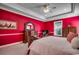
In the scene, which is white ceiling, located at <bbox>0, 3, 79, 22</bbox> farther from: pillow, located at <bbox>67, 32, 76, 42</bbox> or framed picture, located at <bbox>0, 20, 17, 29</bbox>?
pillow, located at <bbox>67, 32, 76, 42</bbox>

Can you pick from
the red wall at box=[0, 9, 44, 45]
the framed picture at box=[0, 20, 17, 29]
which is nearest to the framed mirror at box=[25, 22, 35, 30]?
the red wall at box=[0, 9, 44, 45]

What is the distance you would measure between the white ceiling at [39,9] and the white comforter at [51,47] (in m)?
0.32

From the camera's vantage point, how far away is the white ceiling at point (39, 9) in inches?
55.3

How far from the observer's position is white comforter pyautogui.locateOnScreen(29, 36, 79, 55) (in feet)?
4.54

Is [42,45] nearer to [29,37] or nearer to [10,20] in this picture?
[29,37]

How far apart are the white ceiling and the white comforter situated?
322 mm

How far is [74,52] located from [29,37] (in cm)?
67

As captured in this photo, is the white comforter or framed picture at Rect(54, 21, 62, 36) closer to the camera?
the white comforter

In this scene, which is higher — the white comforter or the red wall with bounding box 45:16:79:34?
the red wall with bounding box 45:16:79:34

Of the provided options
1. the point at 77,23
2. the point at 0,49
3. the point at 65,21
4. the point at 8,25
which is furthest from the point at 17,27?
the point at 77,23

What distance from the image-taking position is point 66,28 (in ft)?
4.81

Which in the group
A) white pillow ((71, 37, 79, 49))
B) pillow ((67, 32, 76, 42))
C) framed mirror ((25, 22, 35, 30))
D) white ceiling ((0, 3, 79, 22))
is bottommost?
white pillow ((71, 37, 79, 49))

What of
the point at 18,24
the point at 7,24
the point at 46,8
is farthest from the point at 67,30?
the point at 7,24

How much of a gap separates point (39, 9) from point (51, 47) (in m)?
0.58
